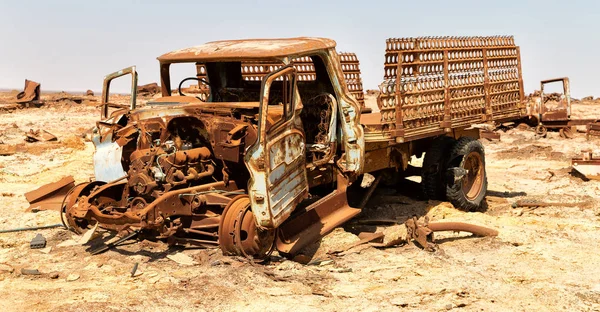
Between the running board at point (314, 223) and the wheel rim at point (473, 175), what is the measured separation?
2798 millimetres

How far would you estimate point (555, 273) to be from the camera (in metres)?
6.37

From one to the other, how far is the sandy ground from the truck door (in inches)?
22.3

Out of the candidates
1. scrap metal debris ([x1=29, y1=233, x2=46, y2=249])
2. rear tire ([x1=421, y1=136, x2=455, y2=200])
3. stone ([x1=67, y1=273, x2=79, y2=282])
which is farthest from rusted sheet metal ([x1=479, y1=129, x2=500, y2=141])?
stone ([x1=67, y1=273, x2=79, y2=282])

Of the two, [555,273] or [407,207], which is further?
[407,207]

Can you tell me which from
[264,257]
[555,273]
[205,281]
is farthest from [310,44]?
[555,273]

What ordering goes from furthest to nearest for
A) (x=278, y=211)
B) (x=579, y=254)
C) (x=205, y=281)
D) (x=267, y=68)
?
(x=267, y=68), (x=579, y=254), (x=278, y=211), (x=205, y=281)

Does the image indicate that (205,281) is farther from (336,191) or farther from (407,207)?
(407,207)

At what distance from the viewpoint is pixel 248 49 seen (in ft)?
23.8

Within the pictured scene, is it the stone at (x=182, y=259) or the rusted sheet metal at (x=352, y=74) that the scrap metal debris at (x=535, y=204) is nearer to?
the rusted sheet metal at (x=352, y=74)

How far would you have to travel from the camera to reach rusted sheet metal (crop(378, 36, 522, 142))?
811 centimetres

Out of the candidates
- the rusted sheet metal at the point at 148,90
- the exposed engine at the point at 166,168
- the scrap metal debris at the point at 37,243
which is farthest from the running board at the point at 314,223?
the rusted sheet metal at the point at 148,90

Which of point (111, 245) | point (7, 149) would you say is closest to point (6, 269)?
point (111, 245)

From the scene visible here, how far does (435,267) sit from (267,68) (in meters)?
4.41

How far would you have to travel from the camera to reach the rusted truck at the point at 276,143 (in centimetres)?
632
